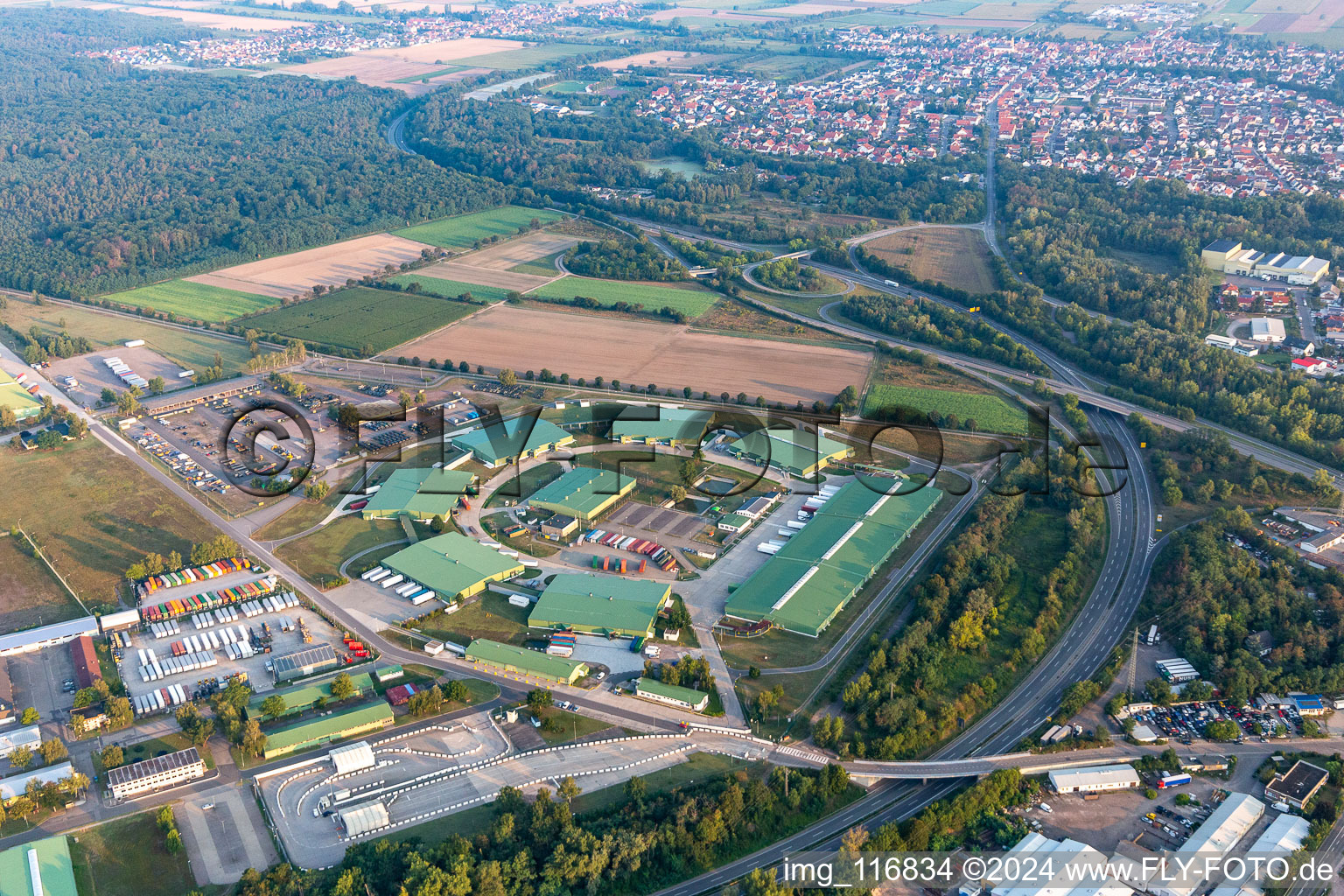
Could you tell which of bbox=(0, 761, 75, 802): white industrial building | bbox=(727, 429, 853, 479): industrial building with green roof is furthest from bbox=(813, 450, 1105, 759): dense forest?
bbox=(0, 761, 75, 802): white industrial building

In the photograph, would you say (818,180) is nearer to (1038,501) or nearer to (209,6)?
(1038,501)

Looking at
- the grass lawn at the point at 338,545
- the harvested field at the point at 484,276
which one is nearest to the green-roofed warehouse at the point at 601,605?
the grass lawn at the point at 338,545

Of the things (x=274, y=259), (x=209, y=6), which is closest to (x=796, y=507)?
(x=274, y=259)

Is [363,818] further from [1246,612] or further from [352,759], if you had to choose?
[1246,612]

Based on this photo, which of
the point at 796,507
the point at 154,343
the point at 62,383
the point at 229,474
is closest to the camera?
the point at 796,507

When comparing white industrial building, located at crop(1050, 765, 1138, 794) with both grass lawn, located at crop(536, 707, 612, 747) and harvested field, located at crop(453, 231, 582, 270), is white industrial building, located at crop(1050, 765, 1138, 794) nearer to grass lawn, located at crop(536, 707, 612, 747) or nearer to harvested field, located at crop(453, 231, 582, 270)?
grass lawn, located at crop(536, 707, 612, 747)

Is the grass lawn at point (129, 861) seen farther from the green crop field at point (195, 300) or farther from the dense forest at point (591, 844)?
the green crop field at point (195, 300)
